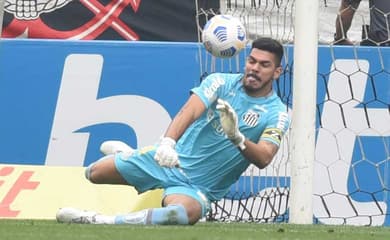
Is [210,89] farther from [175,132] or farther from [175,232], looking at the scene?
[175,232]

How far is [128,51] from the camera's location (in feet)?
33.6

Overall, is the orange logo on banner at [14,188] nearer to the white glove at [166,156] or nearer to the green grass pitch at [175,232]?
the green grass pitch at [175,232]

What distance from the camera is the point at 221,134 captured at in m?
8.26

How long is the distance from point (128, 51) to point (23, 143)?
1175mm

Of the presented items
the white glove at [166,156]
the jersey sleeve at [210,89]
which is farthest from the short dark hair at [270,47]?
the white glove at [166,156]

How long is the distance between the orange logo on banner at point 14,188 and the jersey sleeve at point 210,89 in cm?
223

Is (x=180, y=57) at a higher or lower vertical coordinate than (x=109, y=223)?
higher

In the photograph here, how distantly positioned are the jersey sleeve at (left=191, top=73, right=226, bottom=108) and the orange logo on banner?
7.32 feet

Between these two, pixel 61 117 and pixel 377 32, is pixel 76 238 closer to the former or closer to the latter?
pixel 61 117

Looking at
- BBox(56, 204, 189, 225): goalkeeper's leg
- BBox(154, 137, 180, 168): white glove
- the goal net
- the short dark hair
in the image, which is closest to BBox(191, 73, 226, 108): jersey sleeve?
the short dark hair

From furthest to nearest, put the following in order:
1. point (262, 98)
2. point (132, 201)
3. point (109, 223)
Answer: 1. point (132, 201)
2. point (262, 98)
3. point (109, 223)

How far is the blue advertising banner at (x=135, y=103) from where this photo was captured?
33.5 feet

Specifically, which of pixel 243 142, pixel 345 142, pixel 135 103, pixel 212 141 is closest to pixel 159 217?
pixel 243 142

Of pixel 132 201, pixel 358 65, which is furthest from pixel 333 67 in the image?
pixel 132 201
